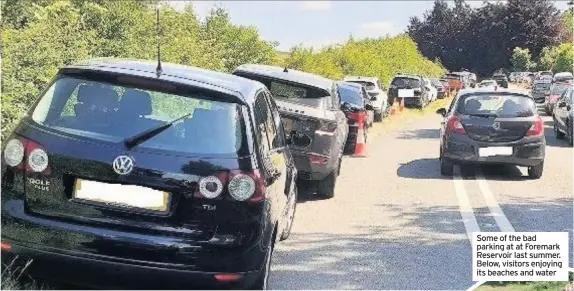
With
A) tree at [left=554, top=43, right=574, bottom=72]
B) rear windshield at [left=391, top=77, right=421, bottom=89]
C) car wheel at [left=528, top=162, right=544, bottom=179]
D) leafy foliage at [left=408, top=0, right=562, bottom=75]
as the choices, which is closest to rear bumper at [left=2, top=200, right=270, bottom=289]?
car wheel at [left=528, top=162, right=544, bottom=179]

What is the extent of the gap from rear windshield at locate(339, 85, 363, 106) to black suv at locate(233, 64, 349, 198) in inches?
358

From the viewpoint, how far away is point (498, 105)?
13531 mm

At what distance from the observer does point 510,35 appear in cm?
3003

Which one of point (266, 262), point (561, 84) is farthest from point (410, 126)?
point (266, 262)

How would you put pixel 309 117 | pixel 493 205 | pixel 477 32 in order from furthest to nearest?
pixel 477 32 < pixel 493 205 < pixel 309 117

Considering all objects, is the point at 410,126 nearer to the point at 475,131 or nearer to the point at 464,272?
the point at 475,131

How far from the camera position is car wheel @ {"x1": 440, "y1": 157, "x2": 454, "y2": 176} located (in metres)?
13.6

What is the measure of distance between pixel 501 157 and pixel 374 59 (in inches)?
985

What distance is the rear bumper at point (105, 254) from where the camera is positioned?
4.79 metres

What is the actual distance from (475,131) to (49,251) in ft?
31.6

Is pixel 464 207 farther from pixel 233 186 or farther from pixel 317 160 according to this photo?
pixel 233 186


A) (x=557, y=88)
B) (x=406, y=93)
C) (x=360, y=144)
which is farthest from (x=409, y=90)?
(x=360, y=144)

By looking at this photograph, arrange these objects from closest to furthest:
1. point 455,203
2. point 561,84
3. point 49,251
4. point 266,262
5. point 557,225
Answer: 1. point 49,251
2. point 266,262
3. point 557,225
4. point 455,203
5. point 561,84

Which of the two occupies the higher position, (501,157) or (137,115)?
(137,115)
